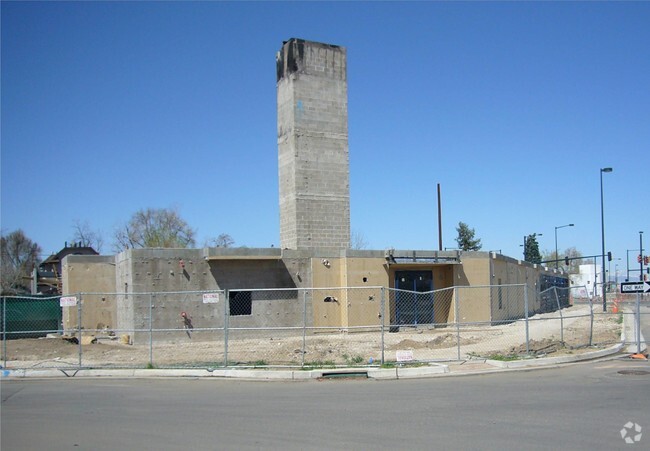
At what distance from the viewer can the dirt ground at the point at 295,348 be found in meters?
18.3

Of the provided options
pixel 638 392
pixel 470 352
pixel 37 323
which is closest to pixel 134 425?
pixel 638 392

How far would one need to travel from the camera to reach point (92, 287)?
101ft

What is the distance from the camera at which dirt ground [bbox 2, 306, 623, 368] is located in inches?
722

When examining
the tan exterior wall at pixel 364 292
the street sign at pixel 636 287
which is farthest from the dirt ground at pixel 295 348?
the street sign at pixel 636 287

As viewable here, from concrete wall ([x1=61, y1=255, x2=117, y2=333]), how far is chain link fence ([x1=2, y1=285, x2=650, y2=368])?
0.22 feet

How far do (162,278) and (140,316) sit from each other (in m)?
1.77

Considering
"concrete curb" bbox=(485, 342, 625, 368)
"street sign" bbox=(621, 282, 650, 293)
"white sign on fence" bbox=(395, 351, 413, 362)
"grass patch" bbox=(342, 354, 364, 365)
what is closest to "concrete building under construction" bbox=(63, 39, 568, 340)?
"grass patch" bbox=(342, 354, 364, 365)

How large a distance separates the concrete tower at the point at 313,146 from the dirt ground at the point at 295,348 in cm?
505

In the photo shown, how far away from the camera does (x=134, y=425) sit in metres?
9.78

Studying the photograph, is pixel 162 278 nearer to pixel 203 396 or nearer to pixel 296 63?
pixel 296 63

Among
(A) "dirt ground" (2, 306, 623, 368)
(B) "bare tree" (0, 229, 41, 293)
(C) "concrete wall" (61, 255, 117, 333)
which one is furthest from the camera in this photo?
(B) "bare tree" (0, 229, 41, 293)

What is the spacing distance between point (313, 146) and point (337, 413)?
20494 mm

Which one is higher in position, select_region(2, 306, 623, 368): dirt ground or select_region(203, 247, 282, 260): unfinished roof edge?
select_region(203, 247, 282, 260): unfinished roof edge

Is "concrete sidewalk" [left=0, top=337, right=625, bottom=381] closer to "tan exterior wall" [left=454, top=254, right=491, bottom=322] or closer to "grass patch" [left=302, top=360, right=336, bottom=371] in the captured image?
"grass patch" [left=302, top=360, right=336, bottom=371]
